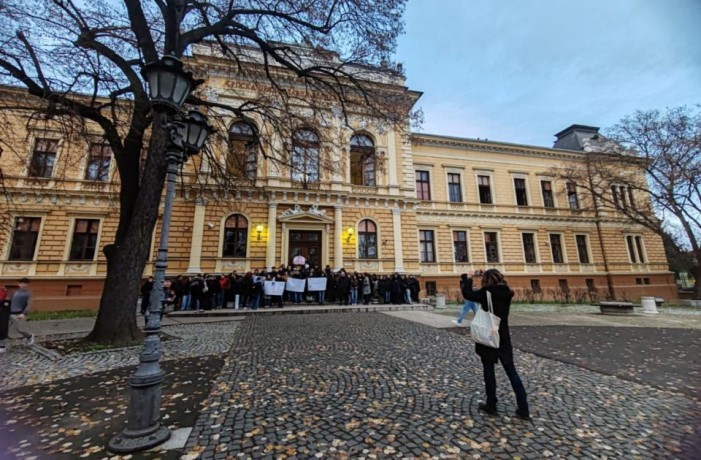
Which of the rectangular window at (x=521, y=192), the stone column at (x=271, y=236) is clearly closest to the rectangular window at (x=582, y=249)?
the rectangular window at (x=521, y=192)

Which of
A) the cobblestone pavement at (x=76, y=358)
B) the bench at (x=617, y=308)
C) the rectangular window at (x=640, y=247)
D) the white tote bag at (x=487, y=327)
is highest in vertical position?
the rectangular window at (x=640, y=247)

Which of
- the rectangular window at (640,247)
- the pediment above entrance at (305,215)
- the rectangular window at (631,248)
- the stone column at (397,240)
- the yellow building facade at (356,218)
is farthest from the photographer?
the rectangular window at (640,247)

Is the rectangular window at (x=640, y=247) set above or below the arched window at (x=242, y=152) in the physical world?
below

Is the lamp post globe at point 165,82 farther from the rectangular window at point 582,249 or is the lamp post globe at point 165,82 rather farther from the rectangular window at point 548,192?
the rectangular window at point 582,249

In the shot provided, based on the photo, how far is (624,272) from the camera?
90.0ft

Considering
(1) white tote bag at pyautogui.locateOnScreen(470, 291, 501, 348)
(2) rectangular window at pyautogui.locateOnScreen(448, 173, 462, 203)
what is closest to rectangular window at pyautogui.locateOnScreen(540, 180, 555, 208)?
(2) rectangular window at pyautogui.locateOnScreen(448, 173, 462, 203)

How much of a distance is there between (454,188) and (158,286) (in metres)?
25.3

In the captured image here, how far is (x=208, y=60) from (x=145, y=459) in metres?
22.1

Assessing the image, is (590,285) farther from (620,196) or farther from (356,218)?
(356,218)

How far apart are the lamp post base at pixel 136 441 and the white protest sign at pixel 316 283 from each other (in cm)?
1263

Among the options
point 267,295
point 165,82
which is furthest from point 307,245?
point 165,82

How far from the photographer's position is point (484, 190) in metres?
26.8

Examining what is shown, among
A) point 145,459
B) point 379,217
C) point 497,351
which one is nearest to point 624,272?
point 379,217

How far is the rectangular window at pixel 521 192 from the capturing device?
27.6 meters
